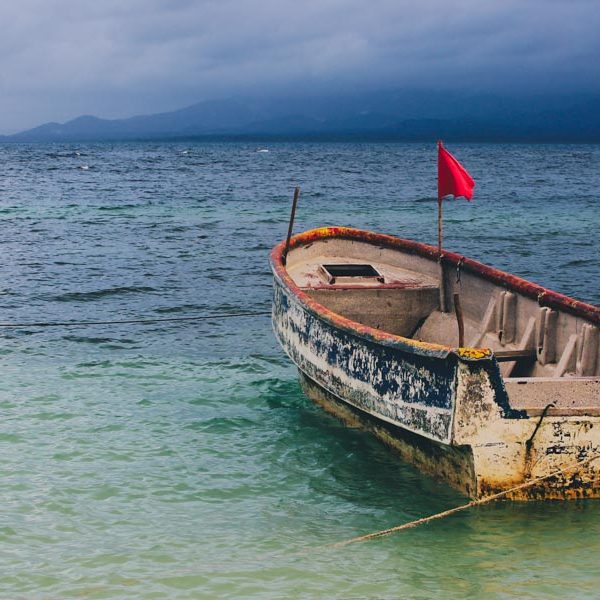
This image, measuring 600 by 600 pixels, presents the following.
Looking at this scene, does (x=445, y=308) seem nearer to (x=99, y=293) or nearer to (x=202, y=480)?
(x=202, y=480)

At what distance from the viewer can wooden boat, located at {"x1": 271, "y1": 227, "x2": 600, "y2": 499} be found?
744cm

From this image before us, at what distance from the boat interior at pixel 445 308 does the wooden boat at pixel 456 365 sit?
0.02m

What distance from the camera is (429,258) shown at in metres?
13.0

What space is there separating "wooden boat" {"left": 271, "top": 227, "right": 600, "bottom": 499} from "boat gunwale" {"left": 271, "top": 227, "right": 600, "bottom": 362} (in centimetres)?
2

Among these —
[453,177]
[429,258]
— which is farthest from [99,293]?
[453,177]

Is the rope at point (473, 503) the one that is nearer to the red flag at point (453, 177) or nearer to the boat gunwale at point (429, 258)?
the boat gunwale at point (429, 258)

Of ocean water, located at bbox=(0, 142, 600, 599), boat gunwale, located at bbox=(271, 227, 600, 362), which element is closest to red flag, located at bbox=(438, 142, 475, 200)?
boat gunwale, located at bbox=(271, 227, 600, 362)

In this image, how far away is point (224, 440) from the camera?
10133mm

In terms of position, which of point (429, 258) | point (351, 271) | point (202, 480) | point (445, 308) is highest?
point (429, 258)

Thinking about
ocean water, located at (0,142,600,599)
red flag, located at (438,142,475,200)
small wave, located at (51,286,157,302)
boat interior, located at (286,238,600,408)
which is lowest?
ocean water, located at (0,142,600,599)

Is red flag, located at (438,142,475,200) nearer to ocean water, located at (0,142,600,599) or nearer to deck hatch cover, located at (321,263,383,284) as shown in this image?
ocean water, located at (0,142,600,599)

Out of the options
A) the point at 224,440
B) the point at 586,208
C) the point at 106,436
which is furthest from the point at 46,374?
the point at 586,208

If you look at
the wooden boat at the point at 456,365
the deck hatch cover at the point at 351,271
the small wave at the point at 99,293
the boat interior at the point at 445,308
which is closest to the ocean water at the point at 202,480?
the small wave at the point at 99,293

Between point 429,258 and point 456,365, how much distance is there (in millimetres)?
5871
